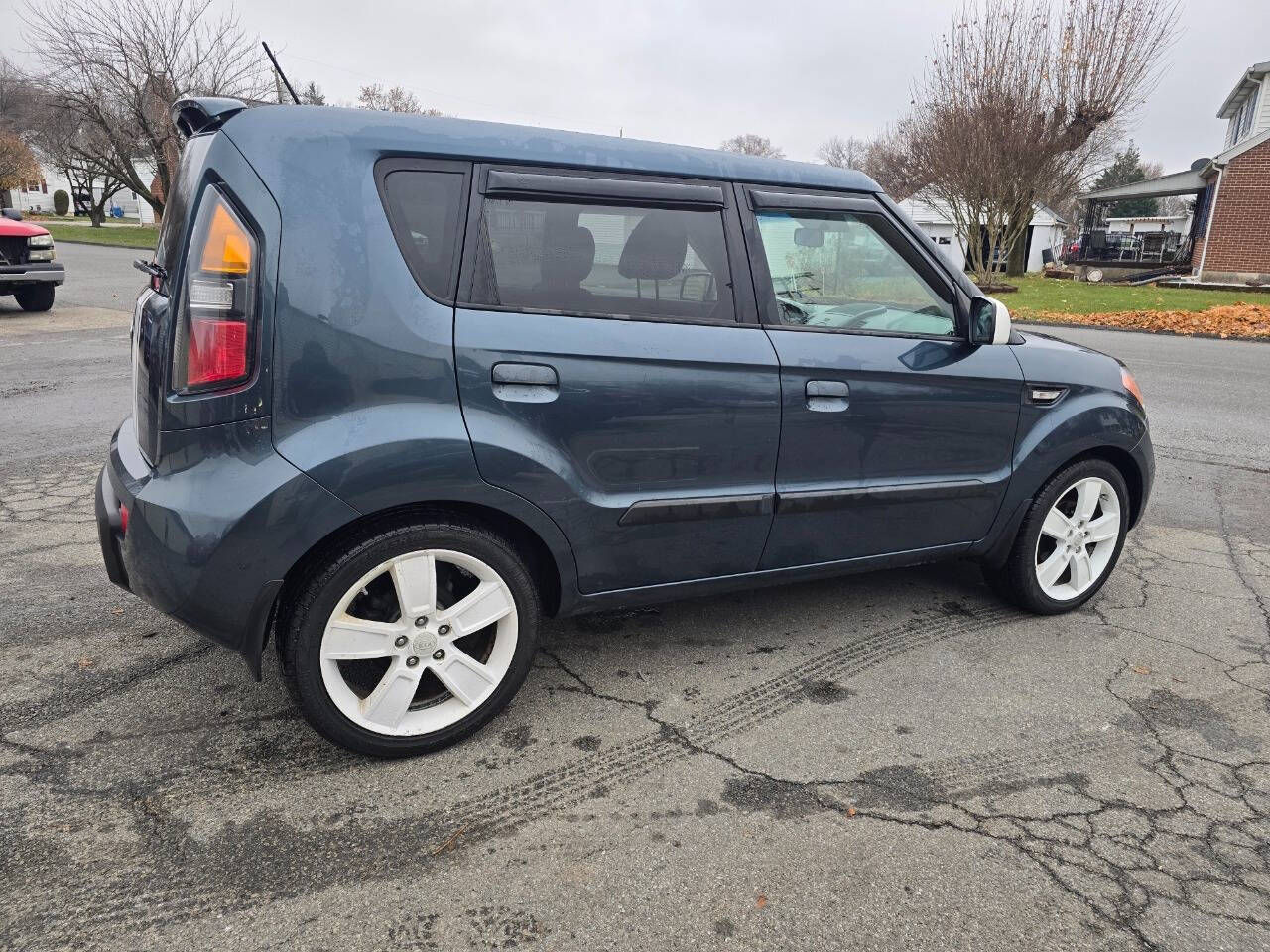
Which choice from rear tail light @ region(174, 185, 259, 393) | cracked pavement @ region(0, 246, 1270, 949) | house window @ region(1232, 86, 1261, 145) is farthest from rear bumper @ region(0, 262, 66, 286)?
house window @ region(1232, 86, 1261, 145)

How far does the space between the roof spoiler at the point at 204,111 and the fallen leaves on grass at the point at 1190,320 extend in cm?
1609

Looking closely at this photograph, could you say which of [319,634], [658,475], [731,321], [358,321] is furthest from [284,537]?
[731,321]

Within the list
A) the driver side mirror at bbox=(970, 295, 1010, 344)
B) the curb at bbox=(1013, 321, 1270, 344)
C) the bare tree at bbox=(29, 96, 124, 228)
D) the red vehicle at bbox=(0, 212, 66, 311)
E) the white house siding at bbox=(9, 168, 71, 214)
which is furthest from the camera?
the white house siding at bbox=(9, 168, 71, 214)

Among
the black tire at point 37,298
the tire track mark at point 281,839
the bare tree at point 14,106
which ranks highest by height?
the bare tree at point 14,106

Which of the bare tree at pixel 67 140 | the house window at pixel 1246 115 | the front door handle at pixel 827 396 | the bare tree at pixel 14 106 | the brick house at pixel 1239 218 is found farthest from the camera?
the bare tree at pixel 14 106

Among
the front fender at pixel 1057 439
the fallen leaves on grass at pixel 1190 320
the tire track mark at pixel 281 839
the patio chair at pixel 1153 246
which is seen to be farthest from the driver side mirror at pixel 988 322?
the patio chair at pixel 1153 246

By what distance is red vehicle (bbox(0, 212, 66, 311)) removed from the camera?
12164 millimetres

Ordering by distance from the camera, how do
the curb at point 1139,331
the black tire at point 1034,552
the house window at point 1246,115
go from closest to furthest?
the black tire at point 1034,552
the curb at point 1139,331
the house window at point 1246,115

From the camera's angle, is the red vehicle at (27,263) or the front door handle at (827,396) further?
the red vehicle at (27,263)

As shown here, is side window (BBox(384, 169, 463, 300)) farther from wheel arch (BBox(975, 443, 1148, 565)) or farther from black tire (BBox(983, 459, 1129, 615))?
black tire (BBox(983, 459, 1129, 615))

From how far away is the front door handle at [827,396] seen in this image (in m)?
3.10

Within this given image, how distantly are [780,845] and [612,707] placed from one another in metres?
0.85

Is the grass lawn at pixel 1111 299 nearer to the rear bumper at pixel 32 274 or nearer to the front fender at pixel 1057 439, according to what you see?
the front fender at pixel 1057 439

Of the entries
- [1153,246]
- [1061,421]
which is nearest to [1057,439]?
[1061,421]
